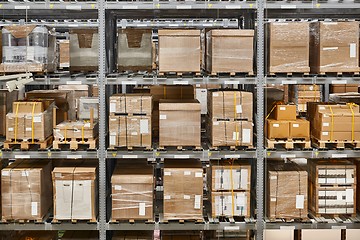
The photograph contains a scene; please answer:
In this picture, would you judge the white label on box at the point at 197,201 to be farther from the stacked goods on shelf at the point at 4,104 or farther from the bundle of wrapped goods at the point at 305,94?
the bundle of wrapped goods at the point at 305,94

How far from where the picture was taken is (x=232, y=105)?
6934 millimetres

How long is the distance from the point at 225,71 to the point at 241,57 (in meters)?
0.32

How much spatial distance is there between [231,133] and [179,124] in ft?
2.61

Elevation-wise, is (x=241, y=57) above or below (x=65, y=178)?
above

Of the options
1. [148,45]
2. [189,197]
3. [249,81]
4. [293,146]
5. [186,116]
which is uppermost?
[148,45]

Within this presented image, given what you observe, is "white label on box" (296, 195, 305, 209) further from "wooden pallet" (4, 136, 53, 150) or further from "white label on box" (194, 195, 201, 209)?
"wooden pallet" (4, 136, 53, 150)

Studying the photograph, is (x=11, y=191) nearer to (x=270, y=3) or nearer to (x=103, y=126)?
(x=103, y=126)

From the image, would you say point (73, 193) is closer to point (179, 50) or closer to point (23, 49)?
point (23, 49)

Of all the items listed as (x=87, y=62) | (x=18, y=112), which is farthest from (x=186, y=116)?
(x=18, y=112)

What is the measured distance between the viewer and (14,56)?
696cm

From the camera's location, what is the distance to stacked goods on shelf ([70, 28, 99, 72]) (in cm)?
729

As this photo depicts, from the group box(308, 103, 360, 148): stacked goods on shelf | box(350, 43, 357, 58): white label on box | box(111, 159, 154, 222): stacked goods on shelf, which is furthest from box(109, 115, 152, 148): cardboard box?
box(350, 43, 357, 58): white label on box

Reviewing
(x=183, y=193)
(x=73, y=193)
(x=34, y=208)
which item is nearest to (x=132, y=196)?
(x=183, y=193)

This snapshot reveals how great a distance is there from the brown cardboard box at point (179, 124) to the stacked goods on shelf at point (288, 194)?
4.25ft
